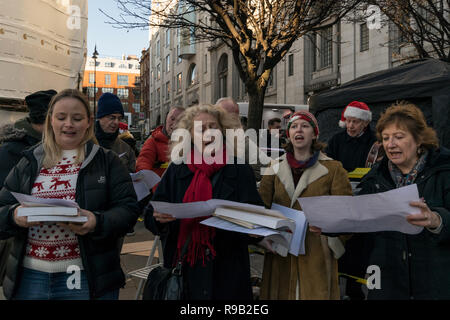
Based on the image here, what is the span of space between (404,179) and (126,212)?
5.55ft

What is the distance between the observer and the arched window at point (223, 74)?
3306 cm

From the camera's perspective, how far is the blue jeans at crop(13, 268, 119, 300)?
6.95 ft

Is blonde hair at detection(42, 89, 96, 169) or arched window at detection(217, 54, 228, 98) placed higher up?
arched window at detection(217, 54, 228, 98)

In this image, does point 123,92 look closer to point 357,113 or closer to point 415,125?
point 357,113

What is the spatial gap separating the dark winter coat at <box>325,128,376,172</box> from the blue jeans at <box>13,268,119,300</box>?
332 centimetres

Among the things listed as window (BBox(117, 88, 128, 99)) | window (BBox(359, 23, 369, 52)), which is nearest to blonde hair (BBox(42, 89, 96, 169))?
window (BBox(359, 23, 369, 52))

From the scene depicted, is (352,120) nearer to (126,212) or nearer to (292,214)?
(292,214)

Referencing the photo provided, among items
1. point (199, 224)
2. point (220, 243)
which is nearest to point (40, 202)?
point (199, 224)

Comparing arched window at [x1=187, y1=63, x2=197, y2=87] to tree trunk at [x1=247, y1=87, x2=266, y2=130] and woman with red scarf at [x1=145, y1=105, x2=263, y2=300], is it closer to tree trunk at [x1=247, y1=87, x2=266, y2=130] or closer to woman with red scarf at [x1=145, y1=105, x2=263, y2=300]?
tree trunk at [x1=247, y1=87, x2=266, y2=130]

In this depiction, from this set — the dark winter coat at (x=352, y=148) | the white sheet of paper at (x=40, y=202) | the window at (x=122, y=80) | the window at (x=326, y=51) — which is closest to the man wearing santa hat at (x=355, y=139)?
the dark winter coat at (x=352, y=148)

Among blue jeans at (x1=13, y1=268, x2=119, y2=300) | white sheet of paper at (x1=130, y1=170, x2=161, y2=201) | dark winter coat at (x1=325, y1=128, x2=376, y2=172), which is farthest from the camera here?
dark winter coat at (x1=325, y1=128, x2=376, y2=172)

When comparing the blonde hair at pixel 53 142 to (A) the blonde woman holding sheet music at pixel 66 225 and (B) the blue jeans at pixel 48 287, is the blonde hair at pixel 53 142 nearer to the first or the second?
(A) the blonde woman holding sheet music at pixel 66 225

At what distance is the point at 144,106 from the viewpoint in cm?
7444

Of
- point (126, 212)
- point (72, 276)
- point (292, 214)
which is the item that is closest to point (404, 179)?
point (292, 214)
